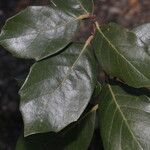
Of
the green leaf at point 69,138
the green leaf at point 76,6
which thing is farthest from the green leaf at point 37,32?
the green leaf at point 69,138

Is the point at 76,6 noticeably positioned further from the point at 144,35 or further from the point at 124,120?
the point at 124,120

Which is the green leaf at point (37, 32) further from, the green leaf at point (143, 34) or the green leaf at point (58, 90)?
the green leaf at point (143, 34)

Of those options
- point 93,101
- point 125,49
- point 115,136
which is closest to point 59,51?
point 125,49

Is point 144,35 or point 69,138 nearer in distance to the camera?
point 144,35

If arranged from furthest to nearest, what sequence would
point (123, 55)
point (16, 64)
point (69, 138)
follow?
point (16, 64) < point (69, 138) < point (123, 55)

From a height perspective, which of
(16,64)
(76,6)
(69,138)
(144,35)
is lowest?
(16,64)

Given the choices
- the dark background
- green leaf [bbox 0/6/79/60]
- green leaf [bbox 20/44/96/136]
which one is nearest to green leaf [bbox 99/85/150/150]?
green leaf [bbox 20/44/96/136]

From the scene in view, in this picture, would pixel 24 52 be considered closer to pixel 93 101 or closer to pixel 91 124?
pixel 91 124

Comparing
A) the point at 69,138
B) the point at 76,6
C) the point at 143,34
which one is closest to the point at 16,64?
the point at 69,138
